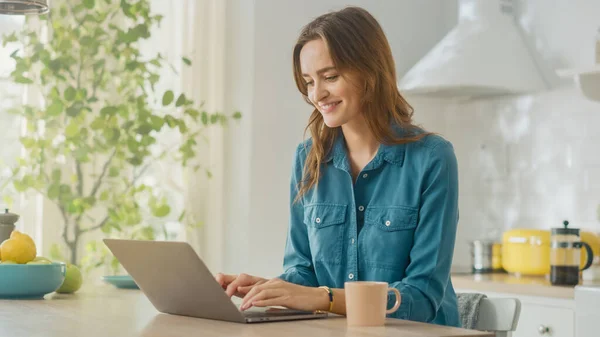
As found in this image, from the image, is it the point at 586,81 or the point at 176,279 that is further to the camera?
the point at 586,81

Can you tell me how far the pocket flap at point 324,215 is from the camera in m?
2.04

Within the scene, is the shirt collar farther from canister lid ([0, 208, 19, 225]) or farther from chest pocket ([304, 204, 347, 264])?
canister lid ([0, 208, 19, 225])

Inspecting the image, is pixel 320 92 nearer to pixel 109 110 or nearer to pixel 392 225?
pixel 392 225

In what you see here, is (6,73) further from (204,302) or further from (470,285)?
(204,302)

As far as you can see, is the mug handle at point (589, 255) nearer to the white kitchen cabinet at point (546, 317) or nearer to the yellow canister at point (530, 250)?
the yellow canister at point (530, 250)

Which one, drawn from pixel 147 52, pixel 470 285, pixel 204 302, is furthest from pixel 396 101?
pixel 147 52

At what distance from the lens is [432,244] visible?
1855 millimetres

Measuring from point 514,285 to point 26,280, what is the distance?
6.08 feet

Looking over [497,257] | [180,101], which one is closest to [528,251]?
[497,257]

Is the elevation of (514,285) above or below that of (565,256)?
below

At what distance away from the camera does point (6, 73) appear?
3492 mm

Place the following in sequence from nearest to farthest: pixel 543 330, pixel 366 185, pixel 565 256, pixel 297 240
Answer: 1. pixel 366 185
2. pixel 297 240
3. pixel 543 330
4. pixel 565 256

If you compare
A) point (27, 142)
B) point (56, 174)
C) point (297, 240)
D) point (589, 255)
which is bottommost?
point (589, 255)

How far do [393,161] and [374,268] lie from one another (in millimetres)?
239
